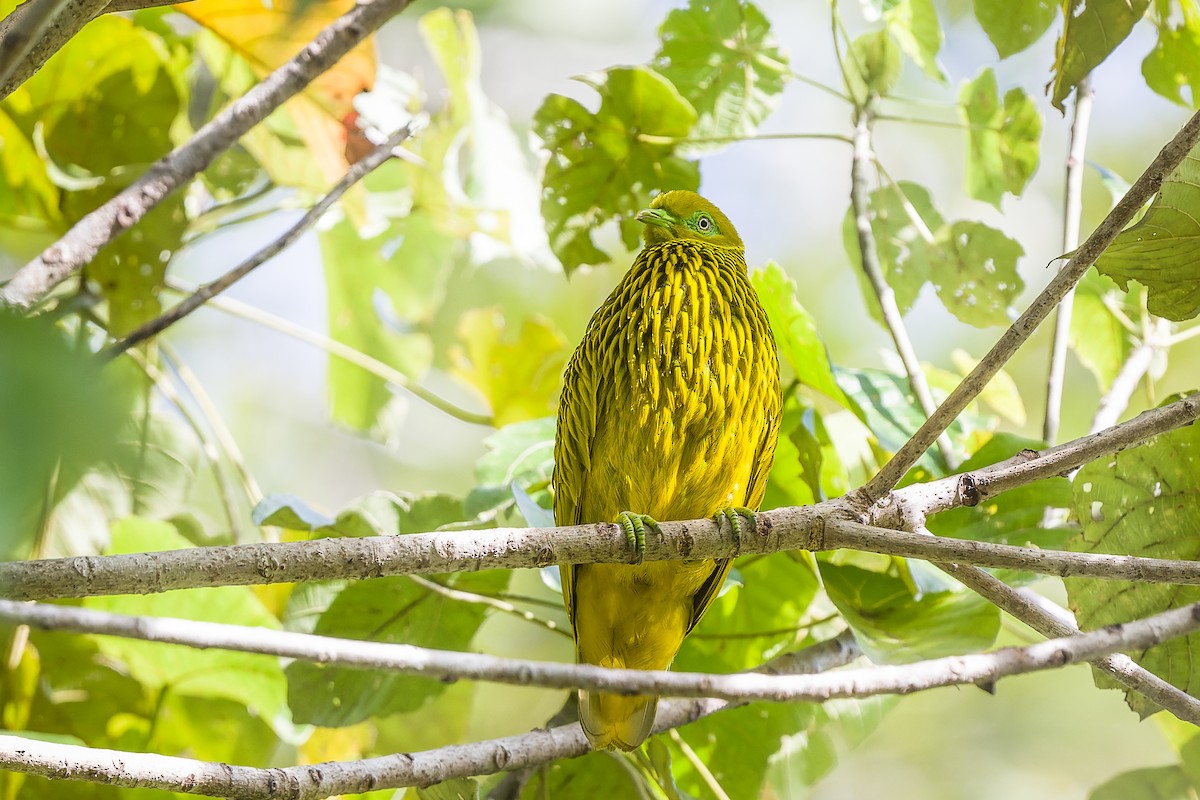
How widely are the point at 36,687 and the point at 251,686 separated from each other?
1.72ft

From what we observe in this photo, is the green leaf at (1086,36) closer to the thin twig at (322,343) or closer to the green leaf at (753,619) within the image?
the green leaf at (753,619)

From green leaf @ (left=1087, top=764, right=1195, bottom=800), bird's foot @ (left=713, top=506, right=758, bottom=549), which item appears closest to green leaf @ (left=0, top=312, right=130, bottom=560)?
bird's foot @ (left=713, top=506, right=758, bottom=549)

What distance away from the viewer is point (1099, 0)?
202 cm

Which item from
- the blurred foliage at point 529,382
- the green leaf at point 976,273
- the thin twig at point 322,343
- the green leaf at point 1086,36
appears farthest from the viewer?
the thin twig at point 322,343

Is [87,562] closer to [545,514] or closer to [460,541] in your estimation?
[460,541]

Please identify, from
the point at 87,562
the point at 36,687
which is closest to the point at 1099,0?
the point at 87,562

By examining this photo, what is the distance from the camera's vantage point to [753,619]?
112 inches

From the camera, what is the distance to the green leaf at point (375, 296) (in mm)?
3814

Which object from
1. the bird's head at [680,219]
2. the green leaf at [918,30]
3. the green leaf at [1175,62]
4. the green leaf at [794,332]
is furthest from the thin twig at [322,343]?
the green leaf at [1175,62]

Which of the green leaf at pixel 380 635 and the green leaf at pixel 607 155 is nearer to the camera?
the green leaf at pixel 380 635

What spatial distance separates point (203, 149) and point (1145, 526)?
2243 mm

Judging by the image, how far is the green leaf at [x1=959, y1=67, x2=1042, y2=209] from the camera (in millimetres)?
3018

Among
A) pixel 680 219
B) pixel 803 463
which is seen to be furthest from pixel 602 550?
pixel 680 219

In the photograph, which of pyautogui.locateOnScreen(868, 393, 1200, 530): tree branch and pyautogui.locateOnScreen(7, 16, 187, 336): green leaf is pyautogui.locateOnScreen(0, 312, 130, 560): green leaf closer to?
pyautogui.locateOnScreen(868, 393, 1200, 530): tree branch
